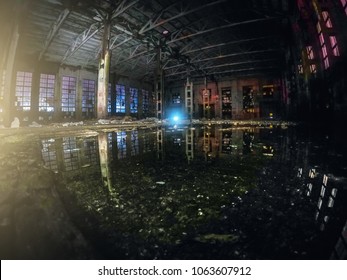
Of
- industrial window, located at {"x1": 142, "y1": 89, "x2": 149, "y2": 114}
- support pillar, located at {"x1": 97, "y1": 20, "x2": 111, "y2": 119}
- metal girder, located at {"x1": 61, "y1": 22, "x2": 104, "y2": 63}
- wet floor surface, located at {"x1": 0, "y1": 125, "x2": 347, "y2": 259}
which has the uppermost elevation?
metal girder, located at {"x1": 61, "y1": 22, "x2": 104, "y2": 63}

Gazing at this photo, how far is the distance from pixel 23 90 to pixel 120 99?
9.73 metres

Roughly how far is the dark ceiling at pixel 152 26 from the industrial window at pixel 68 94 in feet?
5.69

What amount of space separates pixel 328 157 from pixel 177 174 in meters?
2.02

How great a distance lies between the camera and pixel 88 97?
20.8 meters

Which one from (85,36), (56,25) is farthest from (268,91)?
(56,25)

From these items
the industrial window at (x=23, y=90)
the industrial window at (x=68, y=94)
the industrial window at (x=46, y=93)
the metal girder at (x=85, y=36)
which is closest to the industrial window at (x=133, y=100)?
the industrial window at (x=68, y=94)

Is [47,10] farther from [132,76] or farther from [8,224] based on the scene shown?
[132,76]

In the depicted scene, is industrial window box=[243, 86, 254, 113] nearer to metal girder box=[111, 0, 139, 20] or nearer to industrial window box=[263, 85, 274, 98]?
industrial window box=[263, 85, 274, 98]

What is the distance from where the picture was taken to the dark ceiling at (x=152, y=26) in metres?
9.44

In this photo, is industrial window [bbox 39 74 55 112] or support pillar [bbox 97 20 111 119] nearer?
support pillar [bbox 97 20 111 119]

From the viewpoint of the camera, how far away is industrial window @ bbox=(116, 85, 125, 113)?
2361 centimetres

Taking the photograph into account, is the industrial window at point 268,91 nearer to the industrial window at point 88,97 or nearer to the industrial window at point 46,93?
the industrial window at point 88,97

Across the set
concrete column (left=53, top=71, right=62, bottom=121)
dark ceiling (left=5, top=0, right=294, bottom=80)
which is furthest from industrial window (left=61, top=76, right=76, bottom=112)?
dark ceiling (left=5, top=0, right=294, bottom=80)

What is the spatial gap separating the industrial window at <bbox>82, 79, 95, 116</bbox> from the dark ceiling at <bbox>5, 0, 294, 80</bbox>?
2.58 m
